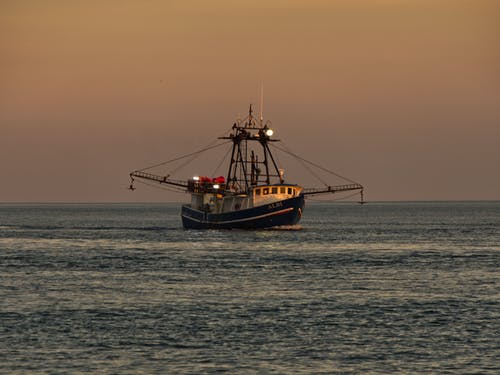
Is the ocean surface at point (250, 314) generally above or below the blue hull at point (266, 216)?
below

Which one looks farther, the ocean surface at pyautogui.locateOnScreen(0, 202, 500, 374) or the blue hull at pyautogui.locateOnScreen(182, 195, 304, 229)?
the blue hull at pyautogui.locateOnScreen(182, 195, 304, 229)

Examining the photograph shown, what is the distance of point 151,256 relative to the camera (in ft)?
272

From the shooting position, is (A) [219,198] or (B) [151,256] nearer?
(B) [151,256]

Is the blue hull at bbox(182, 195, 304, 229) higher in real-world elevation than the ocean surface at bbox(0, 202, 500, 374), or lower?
higher

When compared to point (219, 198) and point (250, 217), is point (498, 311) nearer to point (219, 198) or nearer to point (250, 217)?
point (250, 217)

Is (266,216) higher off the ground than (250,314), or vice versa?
(266,216)

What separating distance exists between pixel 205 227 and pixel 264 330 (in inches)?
3687

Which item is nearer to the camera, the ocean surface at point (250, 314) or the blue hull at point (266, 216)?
the ocean surface at point (250, 314)

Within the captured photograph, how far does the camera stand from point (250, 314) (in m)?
→ 42.3

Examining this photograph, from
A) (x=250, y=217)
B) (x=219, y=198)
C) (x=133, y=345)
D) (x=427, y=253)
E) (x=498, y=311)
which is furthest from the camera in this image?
(x=219, y=198)

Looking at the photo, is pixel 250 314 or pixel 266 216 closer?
pixel 250 314

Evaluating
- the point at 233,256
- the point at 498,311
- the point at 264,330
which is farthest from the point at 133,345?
the point at 233,256

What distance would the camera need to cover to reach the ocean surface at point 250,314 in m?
31.8

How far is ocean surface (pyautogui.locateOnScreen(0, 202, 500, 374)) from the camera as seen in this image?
31.8 m
